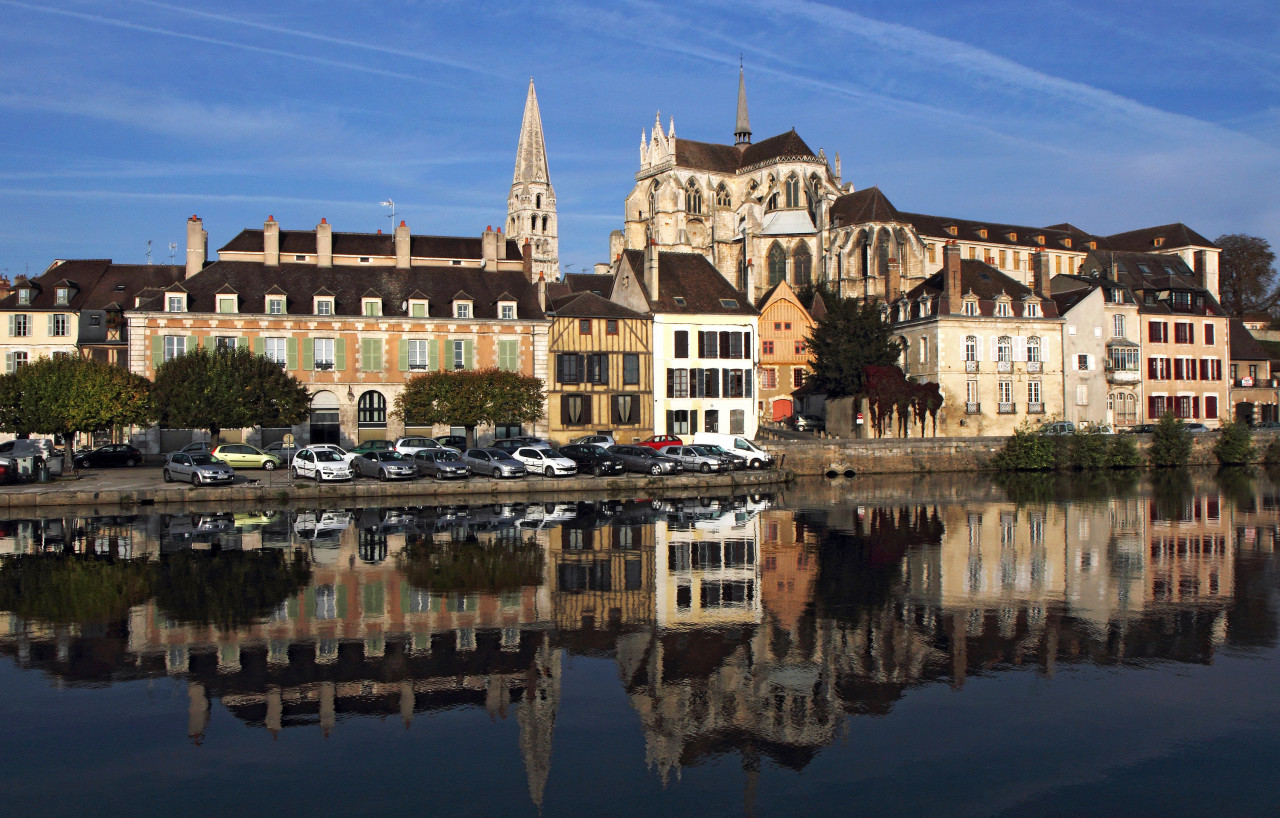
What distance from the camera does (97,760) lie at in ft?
28.7

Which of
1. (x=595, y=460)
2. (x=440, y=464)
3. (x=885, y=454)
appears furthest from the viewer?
(x=885, y=454)

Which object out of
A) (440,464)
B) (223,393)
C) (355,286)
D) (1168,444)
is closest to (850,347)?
(1168,444)

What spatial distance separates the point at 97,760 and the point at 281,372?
3208 centimetres

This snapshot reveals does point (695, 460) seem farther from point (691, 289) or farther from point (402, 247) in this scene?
point (402, 247)

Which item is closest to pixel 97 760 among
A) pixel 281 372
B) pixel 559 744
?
pixel 559 744

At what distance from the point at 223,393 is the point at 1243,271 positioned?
8187 cm

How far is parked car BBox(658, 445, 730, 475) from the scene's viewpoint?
3728cm

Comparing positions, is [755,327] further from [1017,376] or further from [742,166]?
[742,166]

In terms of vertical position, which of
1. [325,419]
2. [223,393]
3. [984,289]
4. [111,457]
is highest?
[984,289]

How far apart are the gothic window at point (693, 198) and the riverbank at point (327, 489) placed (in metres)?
55.4

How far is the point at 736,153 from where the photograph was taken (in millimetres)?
93500

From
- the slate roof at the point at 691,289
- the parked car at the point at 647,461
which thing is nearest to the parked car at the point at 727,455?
the parked car at the point at 647,461

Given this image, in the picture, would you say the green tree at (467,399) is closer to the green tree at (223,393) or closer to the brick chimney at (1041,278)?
the green tree at (223,393)

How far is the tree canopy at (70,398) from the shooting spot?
3459cm
